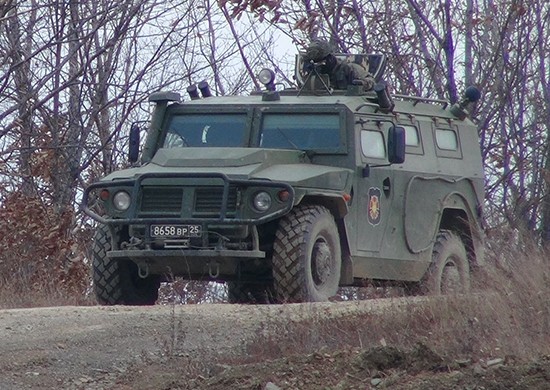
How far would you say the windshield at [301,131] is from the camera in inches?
493

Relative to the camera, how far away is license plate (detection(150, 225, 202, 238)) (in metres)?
11.3

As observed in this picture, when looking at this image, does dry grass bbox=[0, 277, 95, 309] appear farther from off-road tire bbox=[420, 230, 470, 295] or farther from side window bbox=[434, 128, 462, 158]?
side window bbox=[434, 128, 462, 158]

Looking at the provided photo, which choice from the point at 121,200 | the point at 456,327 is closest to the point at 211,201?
the point at 121,200

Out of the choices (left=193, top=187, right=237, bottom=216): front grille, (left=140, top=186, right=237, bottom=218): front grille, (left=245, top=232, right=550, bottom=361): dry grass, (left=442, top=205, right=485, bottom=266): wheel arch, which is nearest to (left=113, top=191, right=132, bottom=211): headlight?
(left=140, top=186, right=237, bottom=218): front grille

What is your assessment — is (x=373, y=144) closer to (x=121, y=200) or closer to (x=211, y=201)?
(x=211, y=201)

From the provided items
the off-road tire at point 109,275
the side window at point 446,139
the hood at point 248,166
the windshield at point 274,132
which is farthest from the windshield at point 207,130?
the side window at point 446,139

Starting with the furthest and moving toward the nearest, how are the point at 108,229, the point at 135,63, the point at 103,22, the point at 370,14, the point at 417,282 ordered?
the point at 135,63
the point at 370,14
the point at 103,22
the point at 417,282
the point at 108,229

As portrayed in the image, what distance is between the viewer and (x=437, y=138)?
14.3 metres

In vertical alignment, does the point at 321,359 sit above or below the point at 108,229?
below

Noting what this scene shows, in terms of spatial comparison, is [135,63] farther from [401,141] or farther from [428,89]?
[401,141]

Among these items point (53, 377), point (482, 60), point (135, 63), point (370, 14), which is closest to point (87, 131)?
point (135, 63)

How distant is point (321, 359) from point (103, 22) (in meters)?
10.7

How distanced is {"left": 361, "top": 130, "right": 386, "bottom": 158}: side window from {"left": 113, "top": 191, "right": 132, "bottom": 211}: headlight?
7.03 feet

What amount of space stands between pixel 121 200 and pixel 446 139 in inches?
159
